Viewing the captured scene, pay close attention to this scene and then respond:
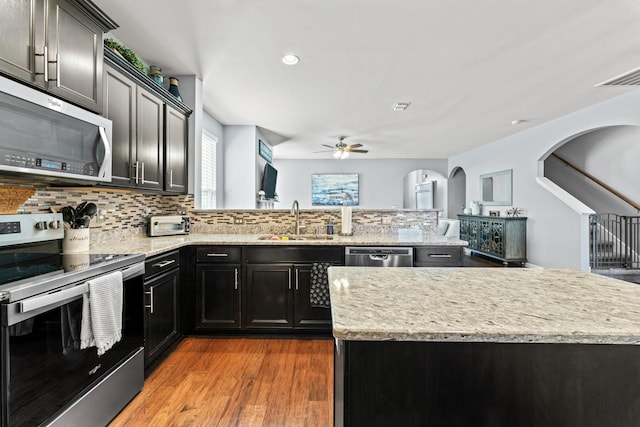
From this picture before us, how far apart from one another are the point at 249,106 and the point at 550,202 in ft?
17.2

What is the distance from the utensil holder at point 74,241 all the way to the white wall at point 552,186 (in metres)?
6.04

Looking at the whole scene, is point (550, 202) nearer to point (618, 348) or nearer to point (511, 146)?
point (511, 146)

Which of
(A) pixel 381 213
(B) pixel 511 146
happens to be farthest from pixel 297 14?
(B) pixel 511 146

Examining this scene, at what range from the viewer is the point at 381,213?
3521mm

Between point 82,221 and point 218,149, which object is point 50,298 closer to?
point 82,221

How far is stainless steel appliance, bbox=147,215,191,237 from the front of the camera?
2947mm

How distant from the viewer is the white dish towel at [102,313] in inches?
57.7

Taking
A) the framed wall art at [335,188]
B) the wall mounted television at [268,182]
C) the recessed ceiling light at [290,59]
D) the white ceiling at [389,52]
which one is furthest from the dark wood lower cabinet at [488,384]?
the framed wall art at [335,188]

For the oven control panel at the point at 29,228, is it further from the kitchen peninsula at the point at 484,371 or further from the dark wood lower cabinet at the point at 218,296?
the kitchen peninsula at the point at 484,371

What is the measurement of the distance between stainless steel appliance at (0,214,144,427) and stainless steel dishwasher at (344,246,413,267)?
164cm

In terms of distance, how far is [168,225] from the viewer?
3.09 m

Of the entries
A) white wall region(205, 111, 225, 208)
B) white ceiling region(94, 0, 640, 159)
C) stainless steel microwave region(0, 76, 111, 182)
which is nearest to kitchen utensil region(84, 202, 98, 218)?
stainless steel microwave region(0, 76, 111, 182)

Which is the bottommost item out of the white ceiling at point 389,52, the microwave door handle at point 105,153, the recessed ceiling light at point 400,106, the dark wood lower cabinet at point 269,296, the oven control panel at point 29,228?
the dark wood lower cabinet at point 269,296

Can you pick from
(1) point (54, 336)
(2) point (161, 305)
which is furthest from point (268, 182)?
(1) point (54, 336)
